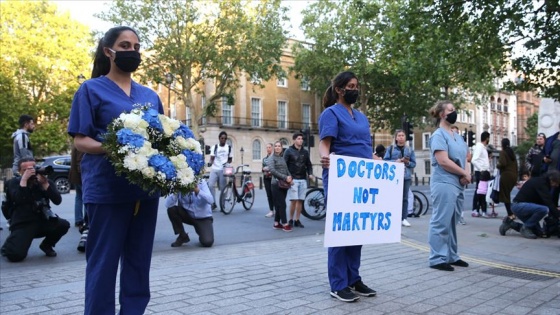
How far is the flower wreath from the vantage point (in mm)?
2877

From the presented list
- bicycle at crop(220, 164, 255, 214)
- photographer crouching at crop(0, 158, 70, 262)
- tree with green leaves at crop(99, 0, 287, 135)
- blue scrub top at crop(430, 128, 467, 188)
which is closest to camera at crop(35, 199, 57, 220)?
photographer crouching at crop(0, 158, 70, 262)

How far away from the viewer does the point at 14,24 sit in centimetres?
4225

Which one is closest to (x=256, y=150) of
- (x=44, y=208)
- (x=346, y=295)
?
(x=44, y=208)

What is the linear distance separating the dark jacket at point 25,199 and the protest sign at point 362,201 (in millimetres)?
4573

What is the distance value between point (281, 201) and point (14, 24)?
39987 millimetres

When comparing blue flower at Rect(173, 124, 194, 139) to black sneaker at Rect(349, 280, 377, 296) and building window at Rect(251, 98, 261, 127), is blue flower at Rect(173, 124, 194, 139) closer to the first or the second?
black sneaker at Rect(349, 280, 377, 296)

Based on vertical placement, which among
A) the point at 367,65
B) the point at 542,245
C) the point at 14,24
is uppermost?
the point at 14,24

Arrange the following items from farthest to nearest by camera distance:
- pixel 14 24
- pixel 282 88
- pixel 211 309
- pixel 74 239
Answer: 1. pixel 282 88
2. pixel 14 24
3. pixel 74 239
4. pixel 211 309

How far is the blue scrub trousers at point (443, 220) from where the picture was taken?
627 cm

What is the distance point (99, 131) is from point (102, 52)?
56cm

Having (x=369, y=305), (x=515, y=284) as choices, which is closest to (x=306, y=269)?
(x=369, y=305)

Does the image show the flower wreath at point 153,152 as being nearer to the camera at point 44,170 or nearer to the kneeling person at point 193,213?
the camera at point 44,170

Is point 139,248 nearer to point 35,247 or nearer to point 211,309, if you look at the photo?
point 211,309

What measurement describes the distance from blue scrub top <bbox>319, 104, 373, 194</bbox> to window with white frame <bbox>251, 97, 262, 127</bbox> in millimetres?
50719
